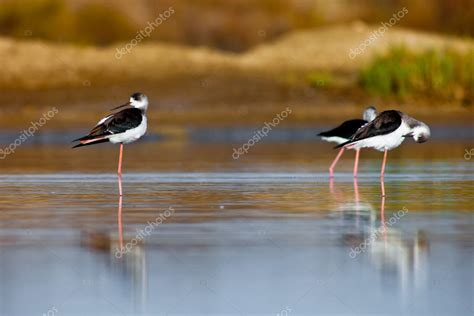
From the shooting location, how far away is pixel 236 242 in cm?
1166

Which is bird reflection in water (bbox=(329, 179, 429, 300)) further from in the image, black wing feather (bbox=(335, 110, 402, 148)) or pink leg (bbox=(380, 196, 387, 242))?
black wing feather (bbox=(335, 110, 402, 148))

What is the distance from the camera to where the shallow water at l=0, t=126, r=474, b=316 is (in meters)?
9.05

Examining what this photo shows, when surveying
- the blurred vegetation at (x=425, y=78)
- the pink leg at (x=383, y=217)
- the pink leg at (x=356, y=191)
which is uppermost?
the blurred vegetation at (x=425, y=78)

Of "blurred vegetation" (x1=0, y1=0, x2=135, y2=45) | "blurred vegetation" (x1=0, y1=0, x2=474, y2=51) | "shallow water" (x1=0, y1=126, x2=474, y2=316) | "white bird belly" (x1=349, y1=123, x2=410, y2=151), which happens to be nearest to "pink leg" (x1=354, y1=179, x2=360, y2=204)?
"shallow water" (x1=0, y1=126, x2=474, y2=316)

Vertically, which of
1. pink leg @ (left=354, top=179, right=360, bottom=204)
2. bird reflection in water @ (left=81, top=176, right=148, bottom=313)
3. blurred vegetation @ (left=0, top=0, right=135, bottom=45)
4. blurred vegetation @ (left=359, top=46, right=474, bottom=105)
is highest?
blurred vegetation @ (left=0, top=0, right=135, bottom=45)

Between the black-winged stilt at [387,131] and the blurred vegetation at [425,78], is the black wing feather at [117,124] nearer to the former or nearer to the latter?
the black-winged stilt at [387,131]

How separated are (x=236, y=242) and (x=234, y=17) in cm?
4189

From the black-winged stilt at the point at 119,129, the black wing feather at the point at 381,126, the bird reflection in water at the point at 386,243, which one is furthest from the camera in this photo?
the black-winged stilt at the point at 119,129

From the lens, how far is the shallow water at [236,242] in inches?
356

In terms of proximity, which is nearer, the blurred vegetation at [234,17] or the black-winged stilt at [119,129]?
the black-winged stilt at [119,129]

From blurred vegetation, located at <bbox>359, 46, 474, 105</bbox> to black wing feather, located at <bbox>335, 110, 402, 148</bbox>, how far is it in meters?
17.2

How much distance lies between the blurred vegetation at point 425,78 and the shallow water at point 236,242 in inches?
622

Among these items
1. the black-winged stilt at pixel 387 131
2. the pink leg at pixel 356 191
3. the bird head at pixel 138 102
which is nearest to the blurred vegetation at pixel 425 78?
the bird head at pixel 138 102

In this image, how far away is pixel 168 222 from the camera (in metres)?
13.2
